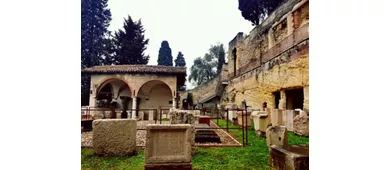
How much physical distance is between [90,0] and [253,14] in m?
12.4

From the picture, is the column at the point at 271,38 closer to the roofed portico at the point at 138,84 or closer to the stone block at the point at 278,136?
the roofed portico at the point at 138,84

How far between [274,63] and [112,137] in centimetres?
591

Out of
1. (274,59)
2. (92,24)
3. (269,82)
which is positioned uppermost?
(274,59)

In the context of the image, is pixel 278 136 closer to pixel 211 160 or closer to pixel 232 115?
pixel 211 160

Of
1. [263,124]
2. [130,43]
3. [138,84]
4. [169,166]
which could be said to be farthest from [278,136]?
[138,84]

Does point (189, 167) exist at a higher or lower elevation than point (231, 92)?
lower

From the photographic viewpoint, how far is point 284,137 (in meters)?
3.22

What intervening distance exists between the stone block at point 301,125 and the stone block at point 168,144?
3.15 m

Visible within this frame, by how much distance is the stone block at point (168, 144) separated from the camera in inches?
101

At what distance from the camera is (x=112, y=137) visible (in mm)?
3402

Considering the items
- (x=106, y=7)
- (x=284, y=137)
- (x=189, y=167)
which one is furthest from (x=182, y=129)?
(x=106, y=7)

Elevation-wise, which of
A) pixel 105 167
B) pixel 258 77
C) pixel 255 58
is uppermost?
pixel 255 58

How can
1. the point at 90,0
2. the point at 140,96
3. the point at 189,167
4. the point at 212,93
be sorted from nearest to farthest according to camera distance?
the point at 189,167 → the point at 90,0 → the point at 140,96 → the point at 212,93

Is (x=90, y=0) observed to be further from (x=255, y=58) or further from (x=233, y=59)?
(x=233, y=59)
